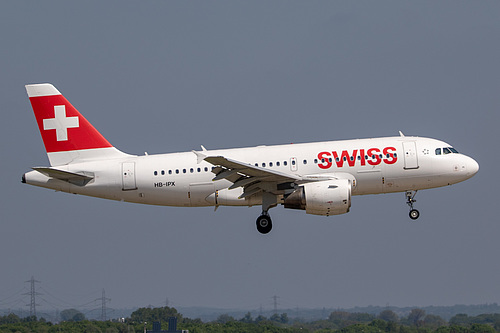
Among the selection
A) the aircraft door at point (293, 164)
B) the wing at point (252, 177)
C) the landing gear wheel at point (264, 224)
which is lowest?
the landing gear wheel at point (264, 224)

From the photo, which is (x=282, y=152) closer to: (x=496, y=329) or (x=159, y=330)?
(x=159, y=330)

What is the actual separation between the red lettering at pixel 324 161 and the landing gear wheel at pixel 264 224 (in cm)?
408

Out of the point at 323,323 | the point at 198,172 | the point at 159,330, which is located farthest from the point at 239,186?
the point at 323,323

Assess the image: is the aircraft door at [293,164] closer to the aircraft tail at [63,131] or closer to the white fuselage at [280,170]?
the white fuselage at [280,170]

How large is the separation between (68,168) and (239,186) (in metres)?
10.5

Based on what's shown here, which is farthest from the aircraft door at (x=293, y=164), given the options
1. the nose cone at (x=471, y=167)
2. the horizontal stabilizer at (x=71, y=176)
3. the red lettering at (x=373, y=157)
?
the horizontal stabilizer at (x=71, y=176)

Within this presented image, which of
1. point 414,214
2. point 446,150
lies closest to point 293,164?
point 414,214

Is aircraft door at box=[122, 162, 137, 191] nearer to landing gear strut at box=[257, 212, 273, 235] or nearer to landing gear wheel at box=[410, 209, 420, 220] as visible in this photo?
landing gear strut at box=[257, 212, 273, 235]

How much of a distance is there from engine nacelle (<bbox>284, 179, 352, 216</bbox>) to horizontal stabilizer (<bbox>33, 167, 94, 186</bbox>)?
1182cm

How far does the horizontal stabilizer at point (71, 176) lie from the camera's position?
44781 millimetres

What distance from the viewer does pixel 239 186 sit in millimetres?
42938

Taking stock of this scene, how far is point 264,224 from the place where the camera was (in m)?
44.1

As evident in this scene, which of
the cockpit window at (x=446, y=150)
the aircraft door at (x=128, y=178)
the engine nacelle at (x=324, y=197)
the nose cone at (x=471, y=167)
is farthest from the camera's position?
the aircraft door at (x=128, y=178)

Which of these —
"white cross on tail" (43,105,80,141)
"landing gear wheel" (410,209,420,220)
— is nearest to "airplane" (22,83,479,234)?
"landing gear wheel" (410,209,420,220)
